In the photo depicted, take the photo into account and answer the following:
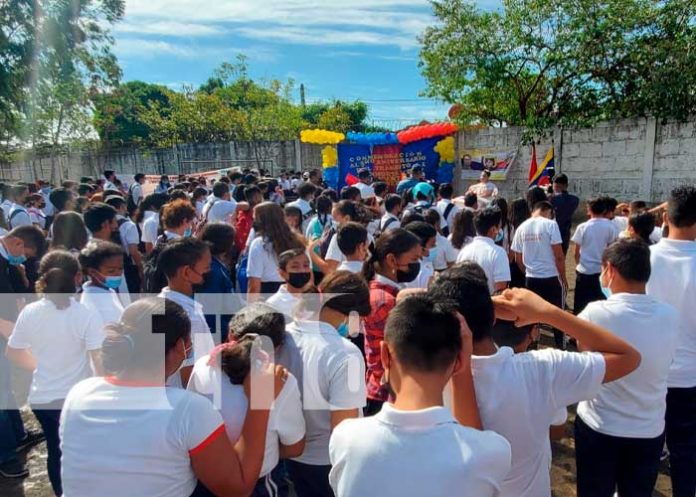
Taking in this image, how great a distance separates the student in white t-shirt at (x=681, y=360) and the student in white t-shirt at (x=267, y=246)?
247cm

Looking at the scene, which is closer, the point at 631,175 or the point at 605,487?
the point at 605,487

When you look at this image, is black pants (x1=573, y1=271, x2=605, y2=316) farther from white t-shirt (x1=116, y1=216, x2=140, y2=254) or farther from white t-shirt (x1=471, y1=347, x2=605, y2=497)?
white t-shirt (x1=116, y1=216, x2=140, y2=254)

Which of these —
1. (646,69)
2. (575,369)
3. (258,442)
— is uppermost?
(646,69)

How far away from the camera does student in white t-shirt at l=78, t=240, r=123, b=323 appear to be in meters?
2.59

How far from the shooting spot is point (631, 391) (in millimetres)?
2082

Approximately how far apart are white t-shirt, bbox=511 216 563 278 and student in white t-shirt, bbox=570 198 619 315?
0.27 meters

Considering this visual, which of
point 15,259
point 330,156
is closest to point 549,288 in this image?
point 15,259

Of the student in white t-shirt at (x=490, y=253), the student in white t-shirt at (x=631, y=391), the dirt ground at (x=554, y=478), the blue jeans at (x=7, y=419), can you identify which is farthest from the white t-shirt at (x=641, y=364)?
the blue jeans at (x=7, y=419)

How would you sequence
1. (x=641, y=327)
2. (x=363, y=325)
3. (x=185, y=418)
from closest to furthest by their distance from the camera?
1. (x=185, y=418)
2. (x=641, y=327)
3. (x=363, y=325)

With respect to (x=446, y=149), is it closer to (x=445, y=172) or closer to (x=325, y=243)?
(x=445, y=172)

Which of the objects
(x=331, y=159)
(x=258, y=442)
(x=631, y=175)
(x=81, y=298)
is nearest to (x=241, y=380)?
(x=258, y=442)

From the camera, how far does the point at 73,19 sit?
14.5m

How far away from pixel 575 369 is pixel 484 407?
312mm

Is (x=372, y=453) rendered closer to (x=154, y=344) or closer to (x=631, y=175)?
(x=154, y=344)
